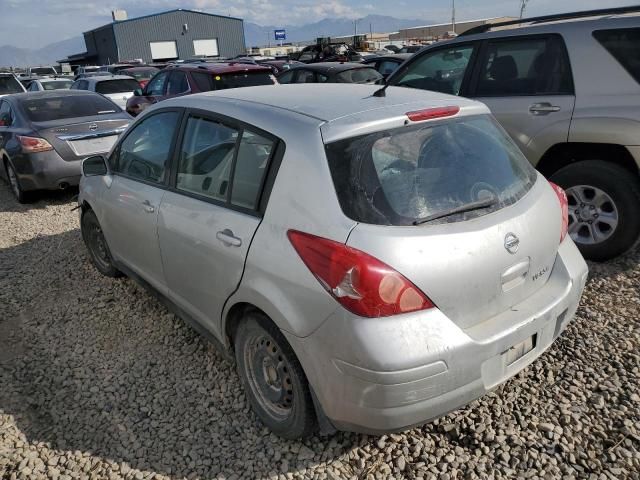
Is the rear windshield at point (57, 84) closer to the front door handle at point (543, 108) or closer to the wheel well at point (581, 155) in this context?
the front door handle at point (543, 108)

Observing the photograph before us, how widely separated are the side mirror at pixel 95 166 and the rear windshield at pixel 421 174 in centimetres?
243

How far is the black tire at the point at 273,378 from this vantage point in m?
2.27

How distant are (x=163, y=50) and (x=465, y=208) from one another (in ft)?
188

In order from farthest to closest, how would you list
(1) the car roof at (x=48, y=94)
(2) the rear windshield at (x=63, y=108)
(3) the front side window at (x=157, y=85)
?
(3) the front side window at (x=157, y=85) → (1) the car roof at (x=48, y=94) → (2) the rear windshield at (x=63, y=108)

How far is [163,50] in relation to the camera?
5309 centimetres

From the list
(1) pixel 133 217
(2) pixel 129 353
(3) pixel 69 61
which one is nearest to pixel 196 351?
(2) pixel 129 353

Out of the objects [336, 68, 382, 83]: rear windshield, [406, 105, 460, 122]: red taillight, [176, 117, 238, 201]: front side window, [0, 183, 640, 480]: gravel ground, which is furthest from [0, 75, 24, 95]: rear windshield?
[406, 105, 460, 122]: red taillight

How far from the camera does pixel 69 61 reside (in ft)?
188

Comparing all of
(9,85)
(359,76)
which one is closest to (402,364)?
(359,76)

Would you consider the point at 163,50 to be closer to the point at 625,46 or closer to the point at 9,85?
the point at 9,85

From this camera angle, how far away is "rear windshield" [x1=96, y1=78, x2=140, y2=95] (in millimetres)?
12539

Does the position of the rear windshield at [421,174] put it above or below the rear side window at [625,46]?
below

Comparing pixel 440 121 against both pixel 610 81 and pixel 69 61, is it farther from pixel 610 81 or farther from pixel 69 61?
pixel 69 61

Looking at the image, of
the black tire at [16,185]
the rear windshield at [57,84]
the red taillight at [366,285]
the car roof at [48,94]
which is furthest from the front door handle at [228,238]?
the rear windshield at [57,84]
